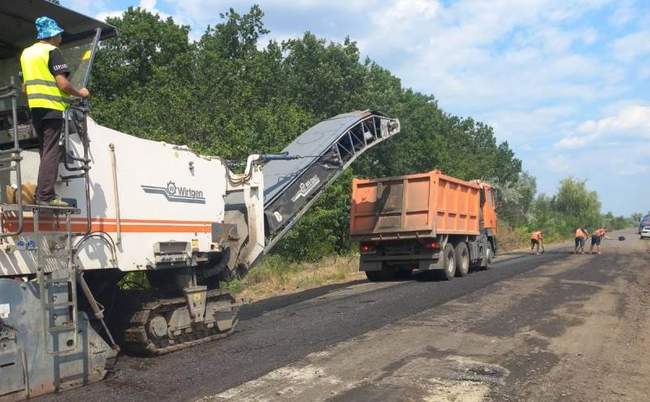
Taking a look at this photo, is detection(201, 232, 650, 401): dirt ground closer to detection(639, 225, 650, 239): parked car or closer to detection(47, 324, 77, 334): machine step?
detection(47, 324, 77, 334): machine step

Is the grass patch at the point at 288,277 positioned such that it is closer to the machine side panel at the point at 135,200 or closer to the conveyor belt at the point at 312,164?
the conveyor belt at the point at 312,164

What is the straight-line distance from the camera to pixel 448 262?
48.6 feet

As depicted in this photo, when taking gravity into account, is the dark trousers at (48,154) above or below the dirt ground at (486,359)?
above

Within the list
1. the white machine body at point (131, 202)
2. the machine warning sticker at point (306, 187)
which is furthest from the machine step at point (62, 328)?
the machine warning sticker at point (306, 187)

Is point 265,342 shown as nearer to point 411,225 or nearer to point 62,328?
point 62,328

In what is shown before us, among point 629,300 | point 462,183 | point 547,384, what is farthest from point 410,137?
point 547,384

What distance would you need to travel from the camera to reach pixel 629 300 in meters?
10.9

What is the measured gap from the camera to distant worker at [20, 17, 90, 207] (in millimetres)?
5441

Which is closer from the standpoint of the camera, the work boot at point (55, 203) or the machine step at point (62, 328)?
the machine step at point (62, 328)

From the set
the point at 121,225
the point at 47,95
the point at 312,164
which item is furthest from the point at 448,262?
the point at 47,95

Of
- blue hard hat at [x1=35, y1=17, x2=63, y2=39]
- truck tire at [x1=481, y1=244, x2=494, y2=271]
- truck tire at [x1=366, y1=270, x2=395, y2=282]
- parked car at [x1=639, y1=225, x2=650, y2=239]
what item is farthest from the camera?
parked car at [x1=639, y1=225, x2=650, y2=239]

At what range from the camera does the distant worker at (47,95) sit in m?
5.44

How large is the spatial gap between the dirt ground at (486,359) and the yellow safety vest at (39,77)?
10.0 feet

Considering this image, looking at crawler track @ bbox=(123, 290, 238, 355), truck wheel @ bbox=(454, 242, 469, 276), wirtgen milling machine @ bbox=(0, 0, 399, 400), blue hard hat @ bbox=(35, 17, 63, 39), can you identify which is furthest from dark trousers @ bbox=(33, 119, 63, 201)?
truck wheel @ bbox=(454, 242, 469, 276)
